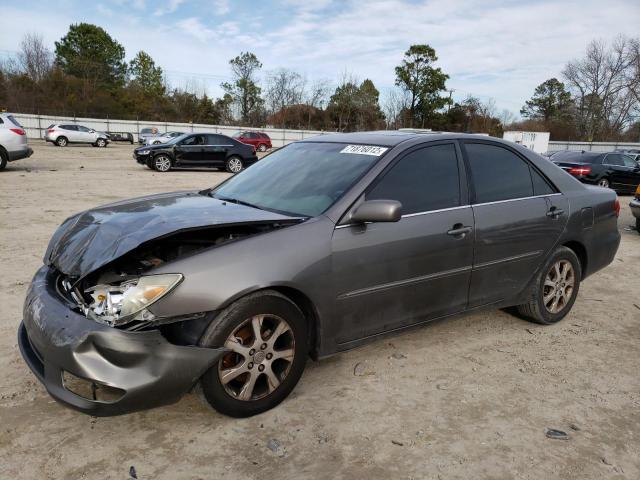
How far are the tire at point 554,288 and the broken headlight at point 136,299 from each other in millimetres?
3076

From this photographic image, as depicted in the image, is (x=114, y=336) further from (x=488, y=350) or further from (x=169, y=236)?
(x=488, y=350)

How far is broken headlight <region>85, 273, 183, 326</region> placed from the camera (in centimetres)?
237

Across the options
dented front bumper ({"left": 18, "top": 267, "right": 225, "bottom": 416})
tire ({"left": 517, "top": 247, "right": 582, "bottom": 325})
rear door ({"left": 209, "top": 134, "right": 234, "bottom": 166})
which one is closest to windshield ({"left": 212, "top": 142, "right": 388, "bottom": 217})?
dented front bumper ({"left": 18, "top": 267, "right": 225, "bottom": 416})

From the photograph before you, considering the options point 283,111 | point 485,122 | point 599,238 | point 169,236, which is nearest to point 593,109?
point 485,122

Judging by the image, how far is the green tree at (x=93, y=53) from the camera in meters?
58.0

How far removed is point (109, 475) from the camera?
2.28 metres

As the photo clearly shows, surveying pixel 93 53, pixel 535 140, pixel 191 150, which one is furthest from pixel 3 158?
pixel 93 53

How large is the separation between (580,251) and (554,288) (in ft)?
1.60

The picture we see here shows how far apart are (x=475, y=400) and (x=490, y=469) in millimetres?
670

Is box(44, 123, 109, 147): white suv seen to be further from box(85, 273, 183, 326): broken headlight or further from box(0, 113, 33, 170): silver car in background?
box(85, 273, 183, 326): broken headlight

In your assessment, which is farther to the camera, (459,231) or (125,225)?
(459,231)

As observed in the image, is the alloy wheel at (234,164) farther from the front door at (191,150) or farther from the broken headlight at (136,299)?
the broken headlight at (136,299)

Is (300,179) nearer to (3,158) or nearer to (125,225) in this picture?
(125,225)

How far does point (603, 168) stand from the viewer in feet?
49.0
